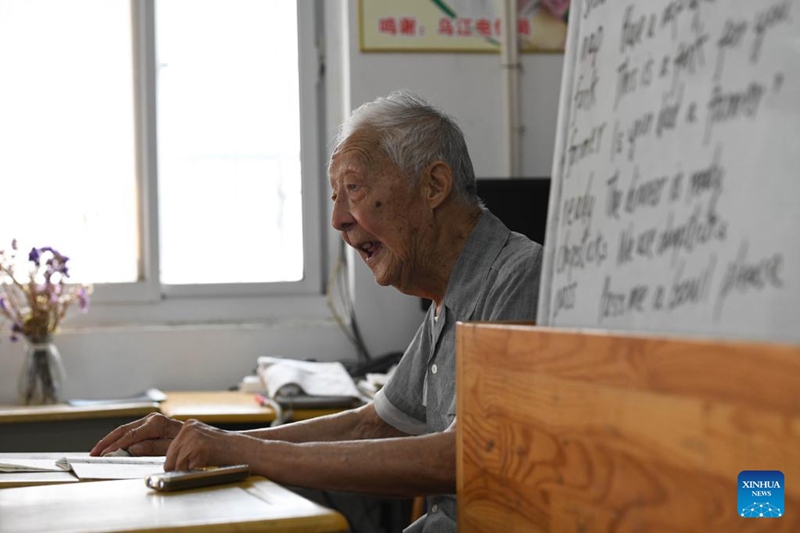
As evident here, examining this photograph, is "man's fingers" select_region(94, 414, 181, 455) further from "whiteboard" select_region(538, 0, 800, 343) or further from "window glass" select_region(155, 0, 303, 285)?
"window glass" select_region(155, 0, 303, 285)

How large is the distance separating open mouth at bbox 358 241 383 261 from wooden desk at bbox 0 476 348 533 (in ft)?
2.00

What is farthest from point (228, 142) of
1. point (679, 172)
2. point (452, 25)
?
point (679, 172)

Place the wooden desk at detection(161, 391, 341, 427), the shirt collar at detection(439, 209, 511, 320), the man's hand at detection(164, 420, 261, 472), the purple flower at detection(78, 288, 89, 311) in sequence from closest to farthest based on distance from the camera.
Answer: the man's hand at detection(164, 420, 261, 472) < the shirt collar at detection(439, 209, 511, 320) < the wooden desk at detection(161, 391, 341, 427) < the purple flower at detection(78, 288, 89, 311)

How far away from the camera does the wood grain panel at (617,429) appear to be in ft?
1.64

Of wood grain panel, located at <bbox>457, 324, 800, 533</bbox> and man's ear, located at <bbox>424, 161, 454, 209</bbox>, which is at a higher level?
man's ear, located at <bbox>424, 161, 454, 209</bbox>

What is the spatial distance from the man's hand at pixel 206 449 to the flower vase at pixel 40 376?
1559 millimetres

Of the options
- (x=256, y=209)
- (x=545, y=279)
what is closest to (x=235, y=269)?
(x=256, y=209)

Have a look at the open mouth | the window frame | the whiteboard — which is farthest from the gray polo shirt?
the window frame

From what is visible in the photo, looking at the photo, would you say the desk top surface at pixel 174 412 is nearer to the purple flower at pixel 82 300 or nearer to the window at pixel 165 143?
the purple flower at pixel 82 300

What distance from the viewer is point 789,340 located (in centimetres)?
51

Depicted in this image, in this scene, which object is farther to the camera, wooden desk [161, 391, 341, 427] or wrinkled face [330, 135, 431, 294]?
wooden desk [161, 391, 341, 427]

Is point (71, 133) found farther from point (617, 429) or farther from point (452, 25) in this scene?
point (617, 429)

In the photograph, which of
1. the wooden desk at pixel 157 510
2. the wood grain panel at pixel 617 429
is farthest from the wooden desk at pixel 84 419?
the wood grain panel at pixel 617 429

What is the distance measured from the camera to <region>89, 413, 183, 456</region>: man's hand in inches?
57.4
